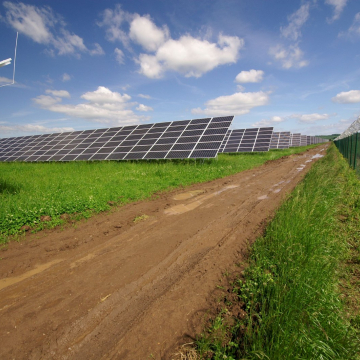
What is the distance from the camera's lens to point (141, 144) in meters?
18.7

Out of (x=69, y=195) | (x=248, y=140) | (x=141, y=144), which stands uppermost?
(x=248, y=140)

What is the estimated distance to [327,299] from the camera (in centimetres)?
275

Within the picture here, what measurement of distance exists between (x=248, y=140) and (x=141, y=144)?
17.6 meters

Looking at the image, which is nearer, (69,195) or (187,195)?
(69,195)

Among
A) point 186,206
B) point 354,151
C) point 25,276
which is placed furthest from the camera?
point 354,151

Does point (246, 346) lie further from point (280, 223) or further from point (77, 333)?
point (280, 223)

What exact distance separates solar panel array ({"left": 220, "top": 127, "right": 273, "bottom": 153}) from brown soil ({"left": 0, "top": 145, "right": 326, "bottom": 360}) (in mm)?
22852

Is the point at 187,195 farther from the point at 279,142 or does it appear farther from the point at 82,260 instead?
the point at 279,142

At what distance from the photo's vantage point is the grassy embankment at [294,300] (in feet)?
6.98

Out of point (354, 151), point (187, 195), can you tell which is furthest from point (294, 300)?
point (354, 151)

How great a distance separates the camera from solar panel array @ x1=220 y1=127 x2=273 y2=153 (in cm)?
2789

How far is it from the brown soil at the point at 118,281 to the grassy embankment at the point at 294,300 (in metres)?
0.38

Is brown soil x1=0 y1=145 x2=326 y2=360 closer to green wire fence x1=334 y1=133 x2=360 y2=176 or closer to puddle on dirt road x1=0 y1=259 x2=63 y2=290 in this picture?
puddle on dirt road x1=0 y1=259 x2=63 y2=290

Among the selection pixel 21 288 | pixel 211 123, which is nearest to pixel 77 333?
pixel 21 288
